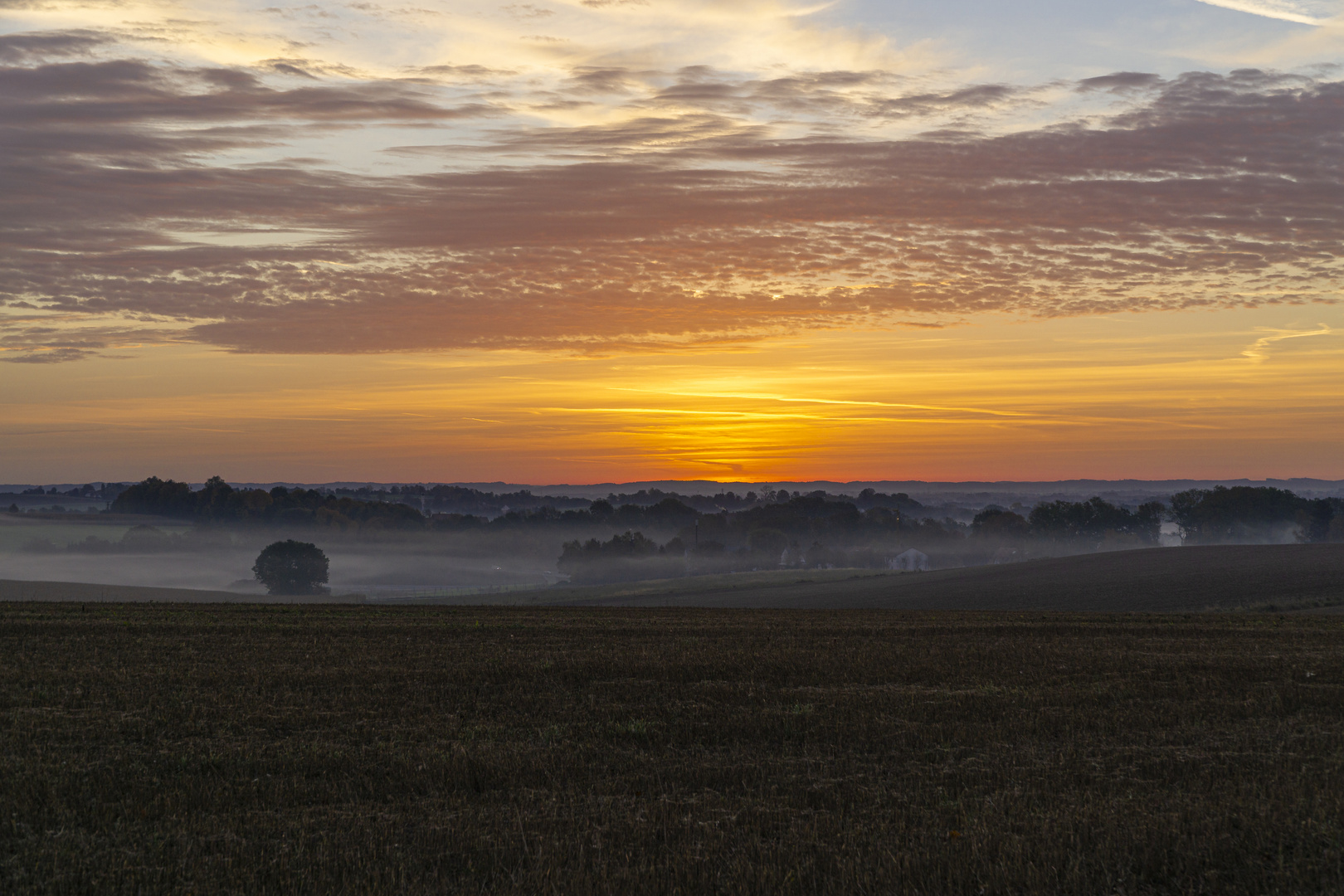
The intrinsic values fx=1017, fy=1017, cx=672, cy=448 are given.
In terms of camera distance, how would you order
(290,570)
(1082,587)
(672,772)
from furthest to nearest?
(290,570) → (1082,587) → (672,772)

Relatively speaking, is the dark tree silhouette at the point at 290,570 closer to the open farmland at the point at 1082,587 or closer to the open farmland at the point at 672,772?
the open farmland at the point at 1082,587

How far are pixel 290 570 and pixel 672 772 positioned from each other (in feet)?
504

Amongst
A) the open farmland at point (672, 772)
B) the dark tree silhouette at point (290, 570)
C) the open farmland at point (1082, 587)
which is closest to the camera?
the open farmland at point (672, 772)

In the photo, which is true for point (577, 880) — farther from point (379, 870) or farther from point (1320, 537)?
point (1320, 537)

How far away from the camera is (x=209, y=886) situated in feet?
28.9

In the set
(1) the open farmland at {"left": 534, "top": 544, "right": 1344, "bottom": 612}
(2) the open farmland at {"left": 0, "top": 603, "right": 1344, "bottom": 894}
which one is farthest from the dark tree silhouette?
(2) the open farmland at {"left": 0, "top": 603, "right": 1344, "bottom": 894}

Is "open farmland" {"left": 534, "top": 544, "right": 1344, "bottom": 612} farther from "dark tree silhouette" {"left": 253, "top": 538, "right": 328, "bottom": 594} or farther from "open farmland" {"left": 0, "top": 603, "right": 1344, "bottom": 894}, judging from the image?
"open farmland" {"left": 0, "top": 603, "right": 1344, "bottom": 894}

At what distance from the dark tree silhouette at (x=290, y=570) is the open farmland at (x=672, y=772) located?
134521mm

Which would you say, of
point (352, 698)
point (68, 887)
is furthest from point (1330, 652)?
point (68, 887)

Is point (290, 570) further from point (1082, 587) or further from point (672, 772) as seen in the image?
point (672, 772)

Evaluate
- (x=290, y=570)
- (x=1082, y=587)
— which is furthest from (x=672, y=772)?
(x=290, y=570)

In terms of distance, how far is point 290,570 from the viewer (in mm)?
154750

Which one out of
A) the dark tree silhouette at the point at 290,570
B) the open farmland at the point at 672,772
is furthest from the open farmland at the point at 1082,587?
the open farmland at the point at 672,772

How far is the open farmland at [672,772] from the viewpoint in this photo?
9156mm
